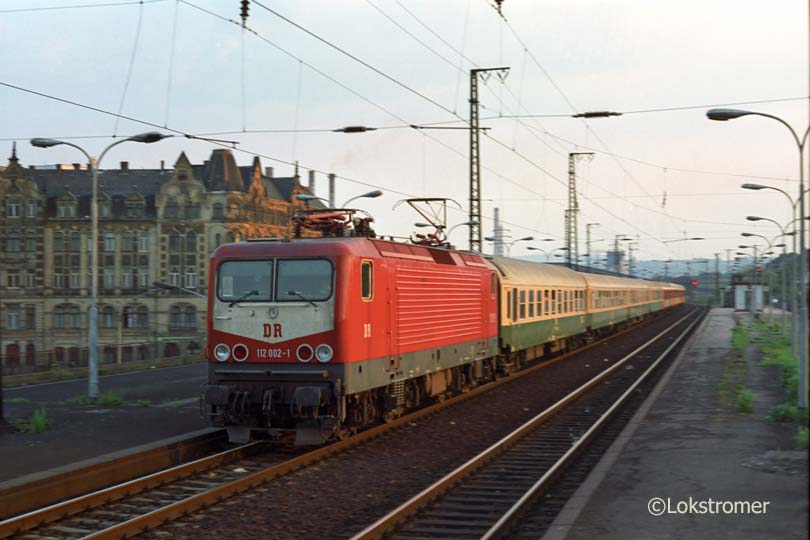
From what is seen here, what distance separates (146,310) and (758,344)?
55.4m

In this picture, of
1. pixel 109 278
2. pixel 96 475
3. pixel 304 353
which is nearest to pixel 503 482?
pixel 304 353

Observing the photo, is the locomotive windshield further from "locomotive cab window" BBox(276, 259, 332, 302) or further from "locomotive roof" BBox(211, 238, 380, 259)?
"locomotive roof" BBox(211, 238, 380, 259)

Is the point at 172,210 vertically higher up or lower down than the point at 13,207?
lower down

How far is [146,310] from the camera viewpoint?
272 ft

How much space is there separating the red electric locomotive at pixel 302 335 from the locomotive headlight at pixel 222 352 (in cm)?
2

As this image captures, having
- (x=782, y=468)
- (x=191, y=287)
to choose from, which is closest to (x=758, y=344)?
(x=782, y=468)

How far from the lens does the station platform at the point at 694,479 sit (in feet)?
33.9

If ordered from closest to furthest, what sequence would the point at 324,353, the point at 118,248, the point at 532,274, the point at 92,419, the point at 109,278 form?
the point at 324,353 → the point at 92,419 → the point at 532,274 → the point at 109,278 → the point at 118,248

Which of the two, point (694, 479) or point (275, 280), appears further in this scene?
point (275, 280)

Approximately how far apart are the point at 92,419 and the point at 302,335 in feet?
19.3

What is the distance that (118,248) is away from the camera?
278 feet

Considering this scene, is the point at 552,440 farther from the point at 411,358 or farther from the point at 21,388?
the point at 21,388

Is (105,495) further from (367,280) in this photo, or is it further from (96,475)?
(367,280)

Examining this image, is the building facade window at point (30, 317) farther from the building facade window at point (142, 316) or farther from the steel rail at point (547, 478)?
the steel rail at point (547, 478)
